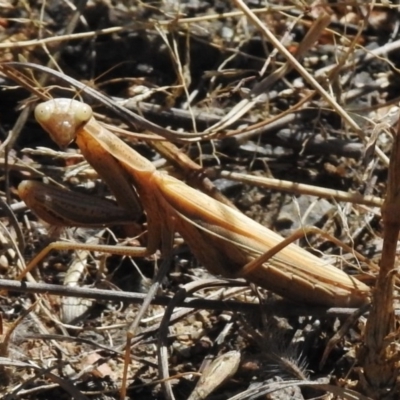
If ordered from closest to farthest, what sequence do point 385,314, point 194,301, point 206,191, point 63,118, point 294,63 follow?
point 385,314 < point 63,118 < point 194,301 < point 294,63 < point 206,191

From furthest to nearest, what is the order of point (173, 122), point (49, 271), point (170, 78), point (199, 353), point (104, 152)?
point (170, 78), point (173, 122), point (49, 271), point (199, 353), point (104, 152)

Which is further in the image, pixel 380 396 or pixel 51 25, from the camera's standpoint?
pixel 51 25

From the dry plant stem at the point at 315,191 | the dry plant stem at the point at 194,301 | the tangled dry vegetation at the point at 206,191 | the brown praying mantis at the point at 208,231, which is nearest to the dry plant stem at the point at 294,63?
the tangled dry vegetation at the point at 206,191

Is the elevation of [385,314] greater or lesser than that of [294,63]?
lesser

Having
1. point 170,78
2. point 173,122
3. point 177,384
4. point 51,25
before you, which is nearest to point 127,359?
point 177,384

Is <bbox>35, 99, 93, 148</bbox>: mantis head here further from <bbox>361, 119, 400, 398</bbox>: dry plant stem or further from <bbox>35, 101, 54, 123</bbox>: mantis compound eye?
<bbox>361, 119, 400, 398</bbox>: dry plant stem

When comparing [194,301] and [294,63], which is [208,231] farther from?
[294,63]

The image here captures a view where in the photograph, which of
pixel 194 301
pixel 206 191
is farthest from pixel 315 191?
pixel 194 301

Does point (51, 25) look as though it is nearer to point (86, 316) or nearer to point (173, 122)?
point (173, 122)
